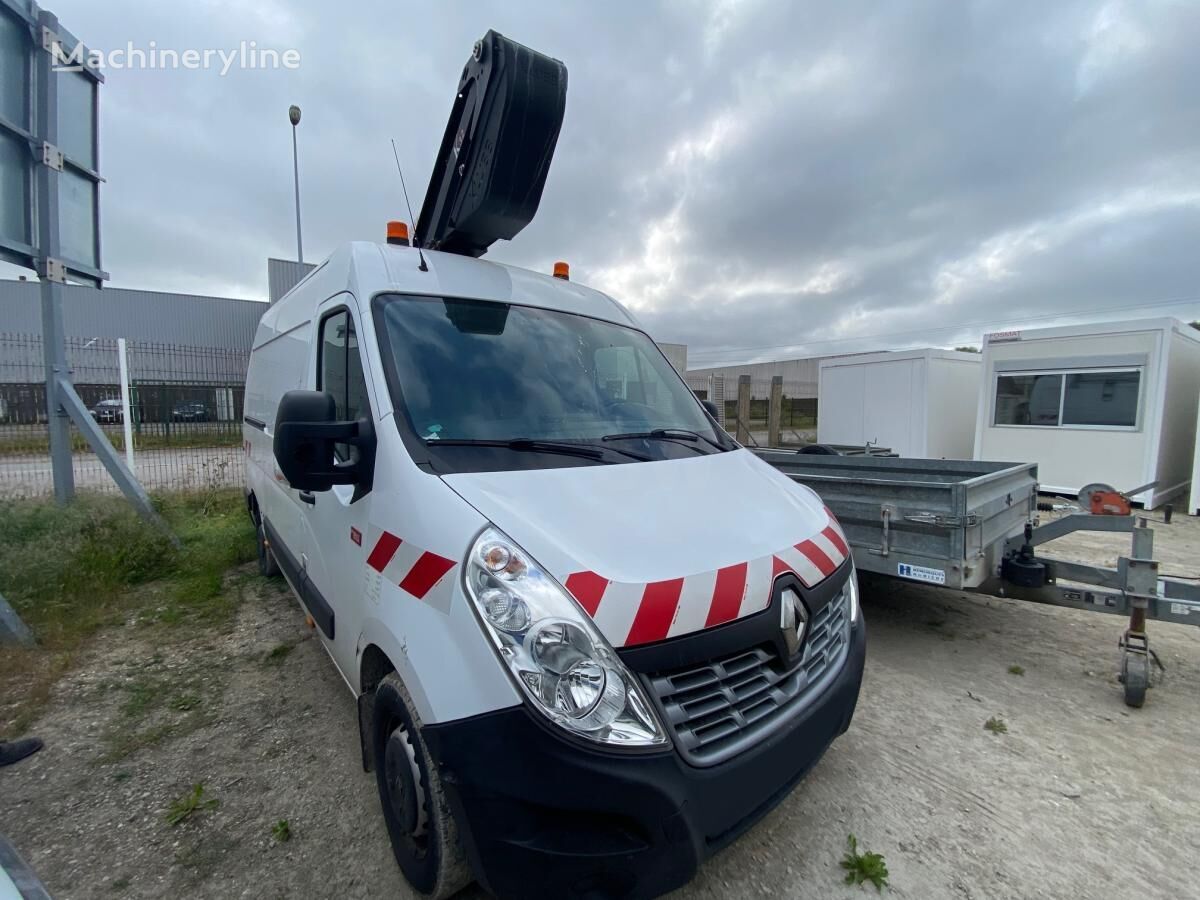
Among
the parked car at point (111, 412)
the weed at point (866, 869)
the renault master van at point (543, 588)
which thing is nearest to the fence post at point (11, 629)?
the renault master van at point (543, 588)

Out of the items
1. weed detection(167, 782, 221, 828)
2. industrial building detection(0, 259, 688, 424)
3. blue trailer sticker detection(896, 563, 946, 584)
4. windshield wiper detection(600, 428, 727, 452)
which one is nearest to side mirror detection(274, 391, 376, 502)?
windshield wiper detection(600, 428, 727, 452)

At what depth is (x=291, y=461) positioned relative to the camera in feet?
6.54

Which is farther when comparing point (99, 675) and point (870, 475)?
point (870, 475)

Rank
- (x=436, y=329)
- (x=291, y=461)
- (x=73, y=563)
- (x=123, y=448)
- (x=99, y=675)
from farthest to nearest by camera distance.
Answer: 1. (x=123, y=448)
2. (x=73, y=563)
3. (x=99, y=675)
4. (x=436, y=329)
5. (x=291, y=461)

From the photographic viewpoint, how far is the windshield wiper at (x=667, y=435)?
A: 2549 mm

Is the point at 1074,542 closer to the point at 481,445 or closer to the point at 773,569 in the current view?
the point at 773,569

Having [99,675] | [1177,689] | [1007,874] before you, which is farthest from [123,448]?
[1177,689]

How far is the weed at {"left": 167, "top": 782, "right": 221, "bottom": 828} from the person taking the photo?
2.35 metres

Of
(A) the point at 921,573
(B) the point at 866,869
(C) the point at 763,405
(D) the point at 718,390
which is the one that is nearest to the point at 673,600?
(B) the point at 866,869

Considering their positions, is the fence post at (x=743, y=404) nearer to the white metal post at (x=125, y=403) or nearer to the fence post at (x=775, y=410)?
the fence post at (x=775, y=410)

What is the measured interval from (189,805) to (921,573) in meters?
3.86

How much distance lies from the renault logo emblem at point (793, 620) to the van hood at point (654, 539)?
0.27 ft

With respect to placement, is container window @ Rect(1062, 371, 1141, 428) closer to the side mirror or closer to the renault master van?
the renault master van

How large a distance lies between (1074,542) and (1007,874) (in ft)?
21.1
